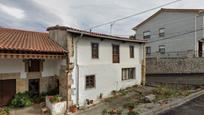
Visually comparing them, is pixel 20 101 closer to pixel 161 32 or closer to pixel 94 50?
pixel 94 50

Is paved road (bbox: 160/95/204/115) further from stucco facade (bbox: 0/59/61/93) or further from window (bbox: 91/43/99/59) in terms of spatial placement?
stucco facade (bbox: 0/59/61/93)

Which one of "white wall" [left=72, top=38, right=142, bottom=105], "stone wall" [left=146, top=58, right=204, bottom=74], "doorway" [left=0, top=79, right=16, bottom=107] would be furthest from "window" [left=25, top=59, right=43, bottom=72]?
"stone wall" [left=146, top=58, right=204, bottom=74]

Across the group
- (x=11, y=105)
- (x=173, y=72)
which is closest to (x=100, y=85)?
(x=11, y=105)

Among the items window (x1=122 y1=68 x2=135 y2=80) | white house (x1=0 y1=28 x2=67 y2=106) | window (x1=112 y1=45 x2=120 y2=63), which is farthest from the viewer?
window (x1=122 y1=68 x2=135 y2=80)

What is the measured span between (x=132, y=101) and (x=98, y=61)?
4.78 meters

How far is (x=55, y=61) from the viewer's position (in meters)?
16.2

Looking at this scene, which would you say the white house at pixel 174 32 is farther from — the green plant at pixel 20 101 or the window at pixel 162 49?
the green plant at pixel 20 101

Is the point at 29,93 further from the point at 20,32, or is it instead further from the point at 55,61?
the point at 20,32

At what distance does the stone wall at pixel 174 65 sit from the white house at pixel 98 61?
439 centimetres

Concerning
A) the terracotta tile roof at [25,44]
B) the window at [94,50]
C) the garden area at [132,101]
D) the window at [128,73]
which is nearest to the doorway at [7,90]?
the terracotta tile roof at [25,44]

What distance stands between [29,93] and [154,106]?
10436mm

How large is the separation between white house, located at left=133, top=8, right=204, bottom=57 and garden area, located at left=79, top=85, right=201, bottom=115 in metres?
9.35

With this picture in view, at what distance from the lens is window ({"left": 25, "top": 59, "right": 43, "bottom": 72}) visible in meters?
15.4

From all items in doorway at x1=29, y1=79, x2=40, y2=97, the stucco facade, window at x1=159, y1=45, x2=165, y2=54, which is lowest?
doorway at x1=29, y1=79, x2=40, y2=97
